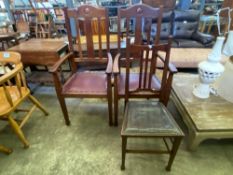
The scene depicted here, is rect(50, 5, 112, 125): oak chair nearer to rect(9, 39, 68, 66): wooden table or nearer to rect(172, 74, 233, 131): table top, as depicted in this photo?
rect(9, 39, 68, 66): wooden table

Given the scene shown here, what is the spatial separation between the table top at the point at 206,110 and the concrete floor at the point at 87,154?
0.32 m

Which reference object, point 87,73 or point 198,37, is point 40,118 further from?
point 198,37

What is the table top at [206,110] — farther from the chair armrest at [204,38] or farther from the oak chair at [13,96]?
the chair armrest at [204,38]

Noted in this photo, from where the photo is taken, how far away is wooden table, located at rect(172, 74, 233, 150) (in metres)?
1.35

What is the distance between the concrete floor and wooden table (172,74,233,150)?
0.20m

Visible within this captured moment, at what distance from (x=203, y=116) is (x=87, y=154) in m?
1.10

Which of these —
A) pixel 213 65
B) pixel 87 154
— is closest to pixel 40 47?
pixel 87 154

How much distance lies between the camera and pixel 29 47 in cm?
214

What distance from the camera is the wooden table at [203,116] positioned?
1350 mm

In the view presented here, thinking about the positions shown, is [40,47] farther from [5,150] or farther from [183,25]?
[183,25]

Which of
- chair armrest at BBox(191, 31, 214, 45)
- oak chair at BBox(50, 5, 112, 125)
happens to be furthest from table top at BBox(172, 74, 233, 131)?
chair armrest at BBox(191, 31, 214, 45)

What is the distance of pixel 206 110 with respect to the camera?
1.52 meters

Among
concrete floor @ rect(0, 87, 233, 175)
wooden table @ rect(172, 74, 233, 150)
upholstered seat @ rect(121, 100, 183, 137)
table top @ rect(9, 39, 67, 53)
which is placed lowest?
concrete floor @ rect(0, 87, 233, 175)

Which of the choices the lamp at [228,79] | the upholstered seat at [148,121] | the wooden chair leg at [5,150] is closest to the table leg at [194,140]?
the upholstered seat at [148,121]
